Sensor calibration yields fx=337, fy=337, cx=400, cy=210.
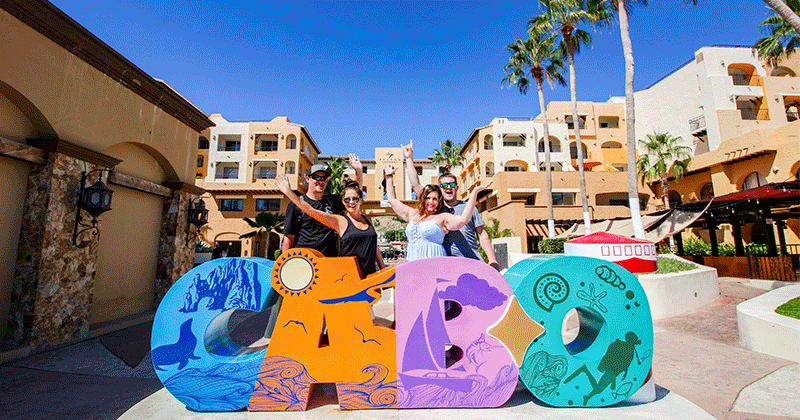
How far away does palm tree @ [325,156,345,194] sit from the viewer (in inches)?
1218

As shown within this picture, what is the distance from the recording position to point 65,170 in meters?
5.34

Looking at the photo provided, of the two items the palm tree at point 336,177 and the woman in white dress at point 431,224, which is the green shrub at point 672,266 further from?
the palm tree at point 336,177

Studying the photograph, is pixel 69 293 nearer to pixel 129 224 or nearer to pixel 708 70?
pixel 129 224

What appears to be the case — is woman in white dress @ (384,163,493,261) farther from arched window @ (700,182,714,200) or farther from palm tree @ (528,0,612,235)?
arched window @ (700,182,714,200)

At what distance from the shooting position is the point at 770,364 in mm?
4254

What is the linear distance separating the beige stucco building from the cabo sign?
4.00 m

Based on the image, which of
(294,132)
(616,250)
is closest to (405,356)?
(616,250)

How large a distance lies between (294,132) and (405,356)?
102ft

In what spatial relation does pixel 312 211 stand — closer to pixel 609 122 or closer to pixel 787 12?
pixel 787 12

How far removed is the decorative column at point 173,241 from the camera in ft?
26.4

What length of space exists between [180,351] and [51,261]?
4.15 m

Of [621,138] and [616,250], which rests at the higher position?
[621,138]

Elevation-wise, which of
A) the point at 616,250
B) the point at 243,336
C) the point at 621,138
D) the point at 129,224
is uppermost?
the point at 621,138

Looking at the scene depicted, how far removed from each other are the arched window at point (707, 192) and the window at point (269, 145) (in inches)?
1314
